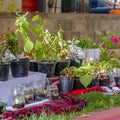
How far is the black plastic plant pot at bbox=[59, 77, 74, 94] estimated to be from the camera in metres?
4.19

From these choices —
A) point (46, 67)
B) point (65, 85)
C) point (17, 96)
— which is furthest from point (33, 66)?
point (17, 96)

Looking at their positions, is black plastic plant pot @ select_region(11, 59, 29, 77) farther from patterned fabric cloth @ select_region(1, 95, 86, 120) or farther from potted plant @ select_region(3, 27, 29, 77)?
patterned fabric cloth @ select_region(1, 95, 86, 120)

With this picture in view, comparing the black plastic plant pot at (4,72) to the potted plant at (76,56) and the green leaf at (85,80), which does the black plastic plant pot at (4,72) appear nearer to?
the green leaf at (85,80)

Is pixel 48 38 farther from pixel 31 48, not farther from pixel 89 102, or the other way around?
pixel 89 102

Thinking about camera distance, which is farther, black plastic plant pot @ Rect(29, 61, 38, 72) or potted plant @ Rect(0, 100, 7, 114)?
black plastic plant pot @ Rect(29, 61, 38, 72)

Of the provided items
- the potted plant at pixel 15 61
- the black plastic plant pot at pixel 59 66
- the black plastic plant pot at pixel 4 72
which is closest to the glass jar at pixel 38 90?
the potted plant at pixel 15 61

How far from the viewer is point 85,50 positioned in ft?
16.6

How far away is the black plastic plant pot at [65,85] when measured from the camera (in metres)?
4.19

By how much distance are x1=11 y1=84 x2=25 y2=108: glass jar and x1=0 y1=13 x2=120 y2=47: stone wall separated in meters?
3.70

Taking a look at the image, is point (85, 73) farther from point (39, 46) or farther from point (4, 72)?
point (4, 72)

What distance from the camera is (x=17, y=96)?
3.57 metres

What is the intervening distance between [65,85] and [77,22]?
4.46 m

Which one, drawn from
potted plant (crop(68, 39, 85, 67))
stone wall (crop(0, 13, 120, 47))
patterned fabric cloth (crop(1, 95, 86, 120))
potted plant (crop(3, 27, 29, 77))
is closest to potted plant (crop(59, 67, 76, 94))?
patterned fabric cloth (crop(1, 95, 86, 120))

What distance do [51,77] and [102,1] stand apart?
7502mm
